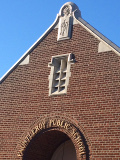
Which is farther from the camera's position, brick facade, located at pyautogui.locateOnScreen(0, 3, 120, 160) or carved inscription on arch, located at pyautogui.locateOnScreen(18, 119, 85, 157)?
carved inscription on arch, located at pyautogui.locateOnScreen(18, 119, 85, 157)

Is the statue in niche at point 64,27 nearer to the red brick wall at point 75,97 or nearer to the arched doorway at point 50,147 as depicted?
the red brick wall at point 75,97

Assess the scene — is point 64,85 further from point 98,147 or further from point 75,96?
point 98,147

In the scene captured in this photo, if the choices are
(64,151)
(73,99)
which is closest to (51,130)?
(73,99)

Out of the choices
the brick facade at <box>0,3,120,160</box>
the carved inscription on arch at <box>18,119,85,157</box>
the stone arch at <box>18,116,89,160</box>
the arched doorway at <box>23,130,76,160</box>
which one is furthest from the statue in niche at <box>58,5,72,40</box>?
the arched doorway at <box>23,130,76,160</box>

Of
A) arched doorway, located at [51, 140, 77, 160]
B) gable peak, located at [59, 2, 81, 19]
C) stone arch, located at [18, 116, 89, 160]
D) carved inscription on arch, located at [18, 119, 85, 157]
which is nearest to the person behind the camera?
carved inscription on arch, located at [18, 119, 85, 157]

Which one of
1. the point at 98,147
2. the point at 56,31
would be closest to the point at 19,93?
the point at 56,31

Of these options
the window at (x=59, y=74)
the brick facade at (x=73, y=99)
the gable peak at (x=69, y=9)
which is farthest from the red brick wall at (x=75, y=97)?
the gable peak at (x=69, y=9)

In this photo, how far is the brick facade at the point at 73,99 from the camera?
30.3 feet

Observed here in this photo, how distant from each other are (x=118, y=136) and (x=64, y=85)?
307 cm

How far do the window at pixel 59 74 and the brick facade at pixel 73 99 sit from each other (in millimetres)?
193

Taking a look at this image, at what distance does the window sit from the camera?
35.6 feet

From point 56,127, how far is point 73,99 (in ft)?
4.03

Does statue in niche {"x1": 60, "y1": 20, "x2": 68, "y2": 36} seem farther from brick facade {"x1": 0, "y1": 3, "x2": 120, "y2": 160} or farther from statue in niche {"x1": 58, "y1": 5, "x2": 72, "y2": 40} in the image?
brick facade {"x1": 0, "y1": 3, "x2": 120, "y2": 160}

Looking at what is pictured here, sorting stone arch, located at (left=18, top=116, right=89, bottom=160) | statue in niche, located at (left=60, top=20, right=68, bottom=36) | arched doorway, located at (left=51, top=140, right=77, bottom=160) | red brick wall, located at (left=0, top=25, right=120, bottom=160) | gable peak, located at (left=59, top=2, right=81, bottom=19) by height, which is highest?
gable peak, located at (left=59, top=2, right=81, bottom=19)
